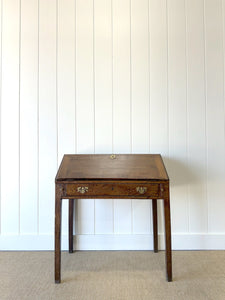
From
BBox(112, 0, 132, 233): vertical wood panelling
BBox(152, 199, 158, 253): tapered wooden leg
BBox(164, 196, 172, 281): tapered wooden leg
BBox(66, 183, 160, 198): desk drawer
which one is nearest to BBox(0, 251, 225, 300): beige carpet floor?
BBox(152, 199, 158, 253): tapered wooden leg

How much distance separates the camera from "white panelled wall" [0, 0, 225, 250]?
6.56 feet

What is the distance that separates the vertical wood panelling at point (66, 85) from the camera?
201 cm

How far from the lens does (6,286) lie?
1.52m

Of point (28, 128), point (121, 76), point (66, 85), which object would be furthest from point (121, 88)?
point (28, 128)

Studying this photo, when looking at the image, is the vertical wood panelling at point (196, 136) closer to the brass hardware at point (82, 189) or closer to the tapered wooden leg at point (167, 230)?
the tapered wooden leg at point (167, 230)

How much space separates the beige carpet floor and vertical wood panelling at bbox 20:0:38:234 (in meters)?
0.35

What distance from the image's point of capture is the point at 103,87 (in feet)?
6.60

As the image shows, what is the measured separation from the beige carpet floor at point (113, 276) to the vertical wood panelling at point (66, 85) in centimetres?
86

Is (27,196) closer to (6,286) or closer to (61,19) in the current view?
(6,286)

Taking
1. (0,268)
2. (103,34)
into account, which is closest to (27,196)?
(0,268)

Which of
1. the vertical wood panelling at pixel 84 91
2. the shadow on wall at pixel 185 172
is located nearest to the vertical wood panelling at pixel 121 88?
the vertical wood panelling at pixel 84 91

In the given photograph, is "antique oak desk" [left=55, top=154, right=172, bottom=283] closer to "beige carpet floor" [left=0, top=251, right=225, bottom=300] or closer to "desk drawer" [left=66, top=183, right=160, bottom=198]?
"desk drawer" [left=66, top=183, right=160, bottom=198]

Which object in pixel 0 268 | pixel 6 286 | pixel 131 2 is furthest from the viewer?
pixel 131 2

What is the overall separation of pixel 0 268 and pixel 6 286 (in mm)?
261
